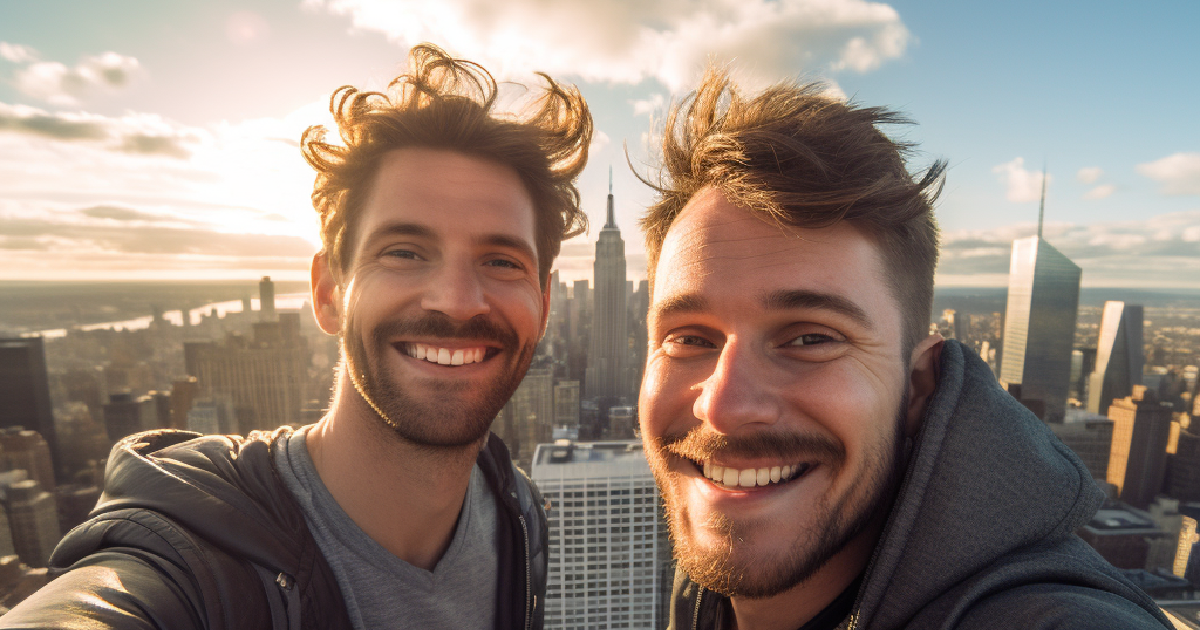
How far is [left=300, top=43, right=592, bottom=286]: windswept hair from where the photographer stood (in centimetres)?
329

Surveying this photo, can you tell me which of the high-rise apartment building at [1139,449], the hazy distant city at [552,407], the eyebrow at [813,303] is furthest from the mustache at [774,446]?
the high-rise apartment building at [1139,449]

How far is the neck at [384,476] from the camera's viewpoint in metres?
2.92

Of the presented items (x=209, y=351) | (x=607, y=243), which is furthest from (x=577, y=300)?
(x=209, y=351)

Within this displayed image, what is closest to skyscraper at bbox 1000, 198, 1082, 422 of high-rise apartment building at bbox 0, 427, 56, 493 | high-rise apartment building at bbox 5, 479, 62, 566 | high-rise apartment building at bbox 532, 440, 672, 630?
high-rise apartment building at bbox 532, 440, 672, 630

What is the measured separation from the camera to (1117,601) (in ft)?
4.46

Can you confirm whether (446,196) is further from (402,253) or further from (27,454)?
(27,454)

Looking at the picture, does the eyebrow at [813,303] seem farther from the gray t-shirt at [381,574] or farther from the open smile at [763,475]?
the gray t-shirt at [381,574]

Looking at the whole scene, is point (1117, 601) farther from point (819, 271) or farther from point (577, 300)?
point (577, 300)

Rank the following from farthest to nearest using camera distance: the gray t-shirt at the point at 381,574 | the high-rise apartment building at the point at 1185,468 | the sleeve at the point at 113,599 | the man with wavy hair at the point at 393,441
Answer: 1. the high-rise apartment building at the point at 1185,468
2. the gray t-shirt at the point at 381,574
3. the man with wavy hair at the point at 393,441
4. the sleeve at the point at 113,599

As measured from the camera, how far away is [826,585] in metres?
1.99

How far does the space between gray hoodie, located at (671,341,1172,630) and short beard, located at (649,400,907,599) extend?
139 millimetres

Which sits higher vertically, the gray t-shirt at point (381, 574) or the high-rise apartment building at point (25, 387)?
the gray t-shirt at point (381, 574)

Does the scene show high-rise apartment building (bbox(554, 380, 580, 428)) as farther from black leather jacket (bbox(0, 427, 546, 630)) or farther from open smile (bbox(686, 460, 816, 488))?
open smile (bbox(686, 460, 816, 488))

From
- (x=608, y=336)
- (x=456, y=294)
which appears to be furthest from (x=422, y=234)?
(x=608, y=336)
